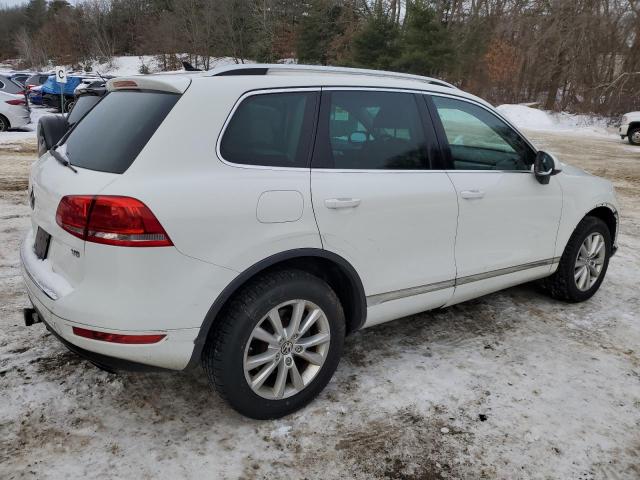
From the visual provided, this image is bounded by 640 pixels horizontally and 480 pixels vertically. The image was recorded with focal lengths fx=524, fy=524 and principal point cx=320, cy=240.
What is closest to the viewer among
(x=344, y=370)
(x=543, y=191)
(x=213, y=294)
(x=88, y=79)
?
(x=213, y=294)

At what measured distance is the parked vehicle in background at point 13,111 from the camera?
15211 millimetres

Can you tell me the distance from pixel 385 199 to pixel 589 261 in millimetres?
2448

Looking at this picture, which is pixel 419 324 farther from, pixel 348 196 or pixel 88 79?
pixel 88 79

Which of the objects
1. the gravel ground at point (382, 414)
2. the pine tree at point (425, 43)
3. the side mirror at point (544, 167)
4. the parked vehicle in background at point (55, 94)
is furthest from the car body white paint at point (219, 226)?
the pine tree at point (425, 43)

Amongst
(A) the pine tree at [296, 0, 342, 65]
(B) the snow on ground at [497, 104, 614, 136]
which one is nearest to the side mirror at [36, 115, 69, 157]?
(B) the snow on ground at [497, 104, 614, 136]

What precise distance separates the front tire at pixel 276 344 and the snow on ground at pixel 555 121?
81.6 ft

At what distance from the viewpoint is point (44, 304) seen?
7.99 feet

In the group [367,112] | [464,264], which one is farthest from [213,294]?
[464,264]

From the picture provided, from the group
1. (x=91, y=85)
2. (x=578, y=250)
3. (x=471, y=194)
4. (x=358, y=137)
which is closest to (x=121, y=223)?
(x=358, y=137)

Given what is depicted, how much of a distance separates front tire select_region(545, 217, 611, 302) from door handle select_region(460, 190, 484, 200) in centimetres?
130

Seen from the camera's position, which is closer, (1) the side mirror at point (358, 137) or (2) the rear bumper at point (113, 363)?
(2) the rear bumper at point (113, 363)

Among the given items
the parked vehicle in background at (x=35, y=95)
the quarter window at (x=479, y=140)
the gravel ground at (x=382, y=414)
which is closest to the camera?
the gravel ground at (x=382, y=414)

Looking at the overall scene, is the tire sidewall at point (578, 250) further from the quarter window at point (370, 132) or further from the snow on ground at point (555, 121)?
the snow on ground at point (555, 121)

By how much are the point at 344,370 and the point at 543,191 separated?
1.95 meters
